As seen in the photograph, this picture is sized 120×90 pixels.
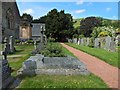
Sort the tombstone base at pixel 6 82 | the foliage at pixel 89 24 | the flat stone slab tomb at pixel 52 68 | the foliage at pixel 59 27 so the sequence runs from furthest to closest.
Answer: the foliage at pixel 89 24 < the foliage at pixel 59 27 < the flat stone slab tomb at pixel 52 68 < the tombstone base at pixel 6 82

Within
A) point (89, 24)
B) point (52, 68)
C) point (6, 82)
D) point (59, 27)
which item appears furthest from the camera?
point (89, 24)

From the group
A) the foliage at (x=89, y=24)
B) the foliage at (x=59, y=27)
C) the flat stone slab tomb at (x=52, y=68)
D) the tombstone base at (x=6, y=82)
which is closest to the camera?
the tombstone base at (x=6, y=82)

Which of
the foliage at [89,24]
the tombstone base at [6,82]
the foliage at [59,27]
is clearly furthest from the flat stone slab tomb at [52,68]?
the foliage at [89,24]

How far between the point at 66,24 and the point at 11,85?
6399cm

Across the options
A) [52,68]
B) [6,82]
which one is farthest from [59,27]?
[6,82]

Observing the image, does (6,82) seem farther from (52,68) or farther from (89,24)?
(89,24)

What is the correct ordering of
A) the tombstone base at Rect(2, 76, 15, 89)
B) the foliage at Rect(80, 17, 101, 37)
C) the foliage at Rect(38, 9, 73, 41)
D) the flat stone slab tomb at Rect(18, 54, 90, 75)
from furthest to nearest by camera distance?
1. the foliage at Rect(80, 17, 101, 37)
2. the foliage at Rect(38, 9, 73, 41)
3. the flat stone slab tomb at Rect(18, 54, 90, 75)
4. the tombstone base at Rect(2, 76, 15, 89)

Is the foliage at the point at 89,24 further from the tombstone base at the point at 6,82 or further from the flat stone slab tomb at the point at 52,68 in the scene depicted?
the tombstone base at the point at 6,82

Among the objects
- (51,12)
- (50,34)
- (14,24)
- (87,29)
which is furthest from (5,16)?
(87,29)

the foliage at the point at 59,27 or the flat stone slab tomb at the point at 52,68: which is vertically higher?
the foliage at the point at 59,27

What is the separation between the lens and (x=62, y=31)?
227 feet

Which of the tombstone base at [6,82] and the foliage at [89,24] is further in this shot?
the foliage at [89,24]

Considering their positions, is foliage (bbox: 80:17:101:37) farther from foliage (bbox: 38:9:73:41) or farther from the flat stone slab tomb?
the flat stone slab tomb

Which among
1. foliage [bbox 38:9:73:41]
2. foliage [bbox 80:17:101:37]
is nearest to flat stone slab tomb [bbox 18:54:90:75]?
foliage [bbox 38:9:73:41]
